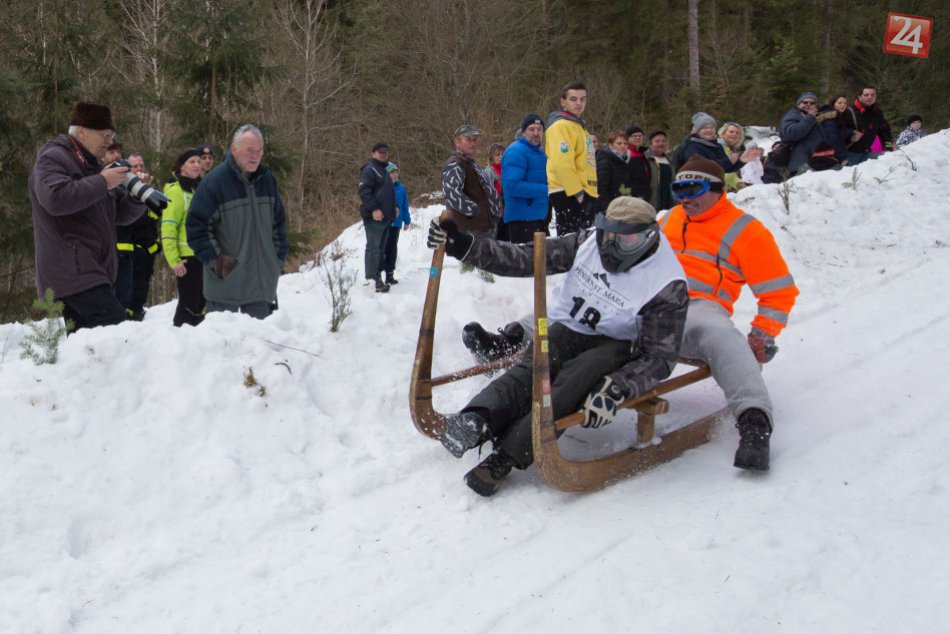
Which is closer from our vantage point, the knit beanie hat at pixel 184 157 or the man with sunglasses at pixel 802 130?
the knit beanie hat at pixel 184 157

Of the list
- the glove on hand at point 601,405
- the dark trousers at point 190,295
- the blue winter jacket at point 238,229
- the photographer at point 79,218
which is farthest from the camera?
the dark trousers at point 190,295

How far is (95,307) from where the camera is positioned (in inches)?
160

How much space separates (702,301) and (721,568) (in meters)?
1.96

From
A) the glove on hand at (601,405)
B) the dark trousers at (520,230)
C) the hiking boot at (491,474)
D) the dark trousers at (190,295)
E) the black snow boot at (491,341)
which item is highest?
the glove on hand at (601,405)

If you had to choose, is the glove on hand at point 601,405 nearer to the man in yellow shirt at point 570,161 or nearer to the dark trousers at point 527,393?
the dark trousers at point 527,393

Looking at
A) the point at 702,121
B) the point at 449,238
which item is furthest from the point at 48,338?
the point at 702,121

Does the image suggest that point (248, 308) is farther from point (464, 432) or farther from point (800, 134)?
point (800, 134)

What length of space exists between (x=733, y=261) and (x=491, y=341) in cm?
157

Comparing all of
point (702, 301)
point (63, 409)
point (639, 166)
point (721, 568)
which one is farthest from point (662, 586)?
point (639, 166)

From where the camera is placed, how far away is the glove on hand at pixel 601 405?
11.1 feet

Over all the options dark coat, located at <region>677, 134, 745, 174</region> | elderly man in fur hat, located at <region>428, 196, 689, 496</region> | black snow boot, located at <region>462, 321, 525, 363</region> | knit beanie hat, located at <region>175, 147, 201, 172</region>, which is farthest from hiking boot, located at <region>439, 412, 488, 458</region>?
dark coat, located at <region>677, 134, 745, 174</region>

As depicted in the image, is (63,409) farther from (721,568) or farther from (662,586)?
(721,568)

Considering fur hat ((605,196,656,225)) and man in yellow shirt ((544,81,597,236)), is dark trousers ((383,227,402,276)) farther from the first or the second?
fur hat ((605,196,656,225))

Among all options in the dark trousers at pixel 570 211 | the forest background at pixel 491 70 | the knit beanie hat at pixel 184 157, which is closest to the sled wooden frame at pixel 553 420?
the dark trousers at pixel 570 211
